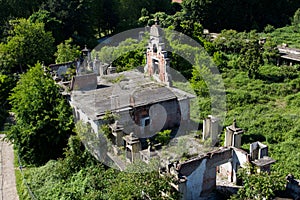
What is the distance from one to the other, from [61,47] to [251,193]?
2100 cm

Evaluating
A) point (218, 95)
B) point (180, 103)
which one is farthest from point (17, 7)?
point (180, 103)

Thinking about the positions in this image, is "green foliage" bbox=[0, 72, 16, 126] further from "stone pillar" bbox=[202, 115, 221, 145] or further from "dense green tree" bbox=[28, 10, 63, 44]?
"stone pillar" bbox=[202, 115, 221, 145]

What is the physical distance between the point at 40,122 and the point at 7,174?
11.1 ft

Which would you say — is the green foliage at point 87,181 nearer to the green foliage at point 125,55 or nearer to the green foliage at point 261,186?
the green foliage at point 261,186

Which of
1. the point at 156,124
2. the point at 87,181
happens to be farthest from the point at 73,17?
the point at 87,181

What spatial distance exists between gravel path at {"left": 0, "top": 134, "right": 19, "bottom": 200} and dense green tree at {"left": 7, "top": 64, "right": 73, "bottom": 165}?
104 cm

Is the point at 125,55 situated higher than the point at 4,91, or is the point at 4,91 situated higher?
the point at 125,55

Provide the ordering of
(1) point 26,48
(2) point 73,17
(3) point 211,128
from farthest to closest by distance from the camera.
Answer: (2) point 73,17, (1) point 26,48, (3) point 211,128

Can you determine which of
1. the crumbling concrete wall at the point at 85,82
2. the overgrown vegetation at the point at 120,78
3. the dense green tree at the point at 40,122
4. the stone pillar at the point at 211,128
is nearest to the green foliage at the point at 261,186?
the overgrown vegetation at the point at 120,78

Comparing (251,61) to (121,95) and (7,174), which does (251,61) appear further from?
(7,174)

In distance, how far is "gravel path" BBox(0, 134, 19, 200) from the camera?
1714 centimetres

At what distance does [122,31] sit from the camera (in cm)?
4153

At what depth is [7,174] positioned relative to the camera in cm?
1881

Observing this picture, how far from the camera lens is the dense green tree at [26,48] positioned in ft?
97.0
